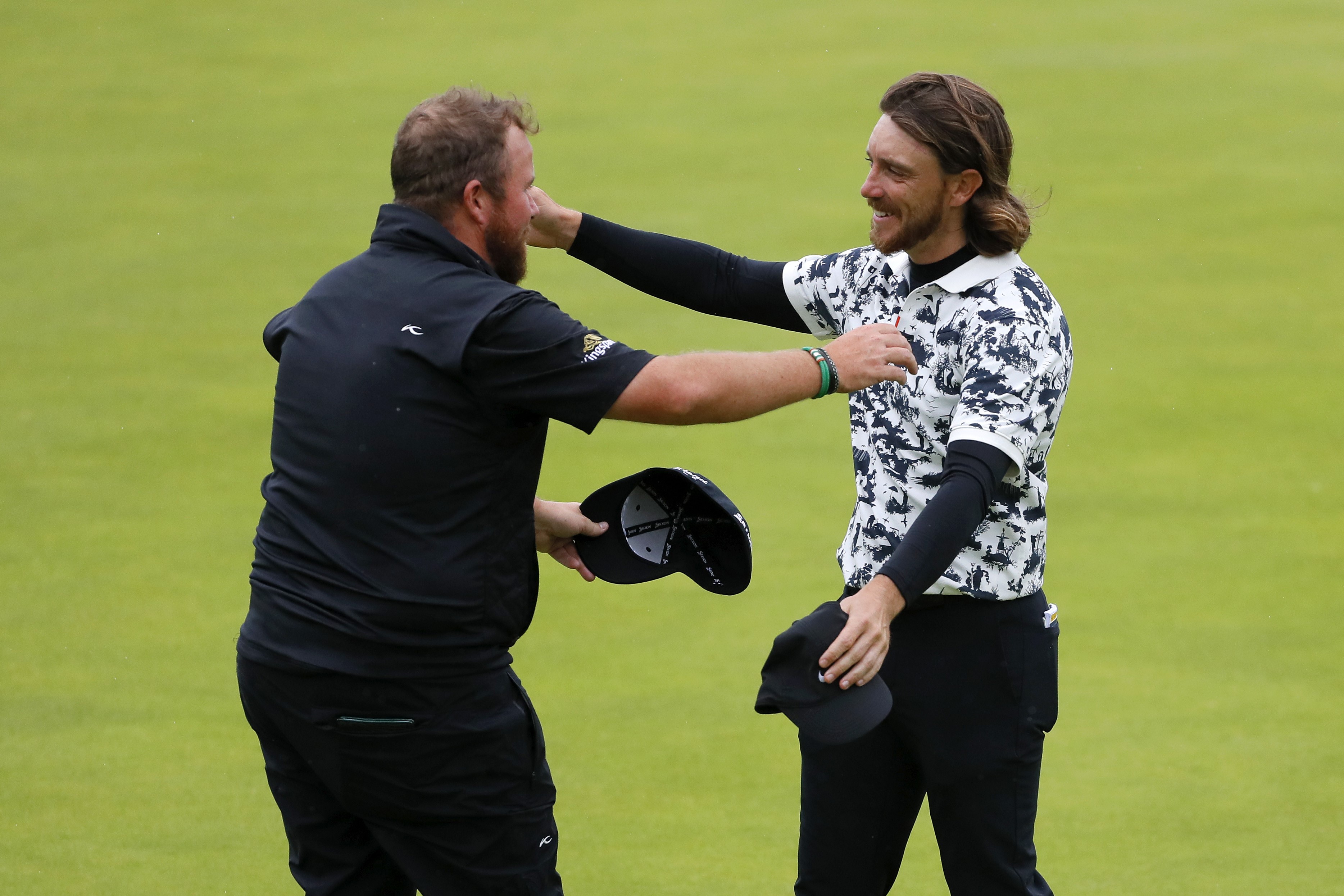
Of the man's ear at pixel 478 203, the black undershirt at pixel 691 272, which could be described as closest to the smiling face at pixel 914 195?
the black undershirt at pixel 691 272

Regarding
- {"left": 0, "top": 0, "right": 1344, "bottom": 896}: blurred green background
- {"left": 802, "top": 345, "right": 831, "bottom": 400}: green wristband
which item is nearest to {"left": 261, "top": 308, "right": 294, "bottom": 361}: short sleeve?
{"left": 802, "top": 345, "right": 831, "bottom": 400}: green wristband

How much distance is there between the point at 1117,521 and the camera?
21.9 feet

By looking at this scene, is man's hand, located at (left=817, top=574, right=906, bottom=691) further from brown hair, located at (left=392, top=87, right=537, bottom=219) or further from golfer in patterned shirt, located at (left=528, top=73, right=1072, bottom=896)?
brown hair, located at (left=392, top=87, right=537, bottom=219)

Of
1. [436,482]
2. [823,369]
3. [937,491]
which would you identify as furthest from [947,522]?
[436,482]

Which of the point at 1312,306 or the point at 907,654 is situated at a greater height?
the point at 1312,306

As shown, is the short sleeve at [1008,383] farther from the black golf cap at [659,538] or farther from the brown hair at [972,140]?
the black golf cap at [659,538]

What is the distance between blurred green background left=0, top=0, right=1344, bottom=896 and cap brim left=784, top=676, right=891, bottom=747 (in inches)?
64.8

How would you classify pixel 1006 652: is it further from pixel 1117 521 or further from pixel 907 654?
pixel 1117 521

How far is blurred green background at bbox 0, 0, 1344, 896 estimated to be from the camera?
4.63 metres

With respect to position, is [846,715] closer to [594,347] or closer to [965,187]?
[594,347]

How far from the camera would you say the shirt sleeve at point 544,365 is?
2.55 m

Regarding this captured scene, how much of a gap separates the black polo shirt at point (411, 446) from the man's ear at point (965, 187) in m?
0.71

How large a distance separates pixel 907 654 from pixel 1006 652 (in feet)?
0.62

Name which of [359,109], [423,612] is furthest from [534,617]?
[359,109]
